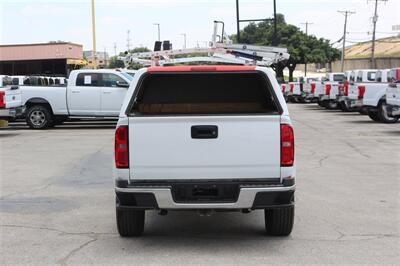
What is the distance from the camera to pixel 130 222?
581 centimetres

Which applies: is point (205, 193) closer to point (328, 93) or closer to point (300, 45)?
point (328, 93)

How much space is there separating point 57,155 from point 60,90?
274 inches

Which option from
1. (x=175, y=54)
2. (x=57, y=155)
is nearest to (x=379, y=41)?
(x=175, y=54)

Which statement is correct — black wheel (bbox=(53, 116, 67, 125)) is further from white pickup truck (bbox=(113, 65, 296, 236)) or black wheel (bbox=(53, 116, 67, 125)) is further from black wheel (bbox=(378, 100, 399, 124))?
white pickup truck (bbox=(113, 65, 296, 236))

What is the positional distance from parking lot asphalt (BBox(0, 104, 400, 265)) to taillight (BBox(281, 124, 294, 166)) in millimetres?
885

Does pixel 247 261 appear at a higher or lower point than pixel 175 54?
lower

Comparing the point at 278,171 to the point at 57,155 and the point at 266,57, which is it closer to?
the point at 57,155

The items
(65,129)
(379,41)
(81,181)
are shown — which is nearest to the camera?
(81,181)

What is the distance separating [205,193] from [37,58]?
47.7 metres

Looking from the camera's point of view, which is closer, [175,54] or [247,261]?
[247,261]

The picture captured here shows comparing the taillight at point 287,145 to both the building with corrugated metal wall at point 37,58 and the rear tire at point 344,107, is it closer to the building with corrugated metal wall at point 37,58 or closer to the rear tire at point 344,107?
the rear tire at point 344,107

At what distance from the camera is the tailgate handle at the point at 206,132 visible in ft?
17.3

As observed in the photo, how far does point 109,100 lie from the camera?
18750mm

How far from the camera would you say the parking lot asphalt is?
5.38m
